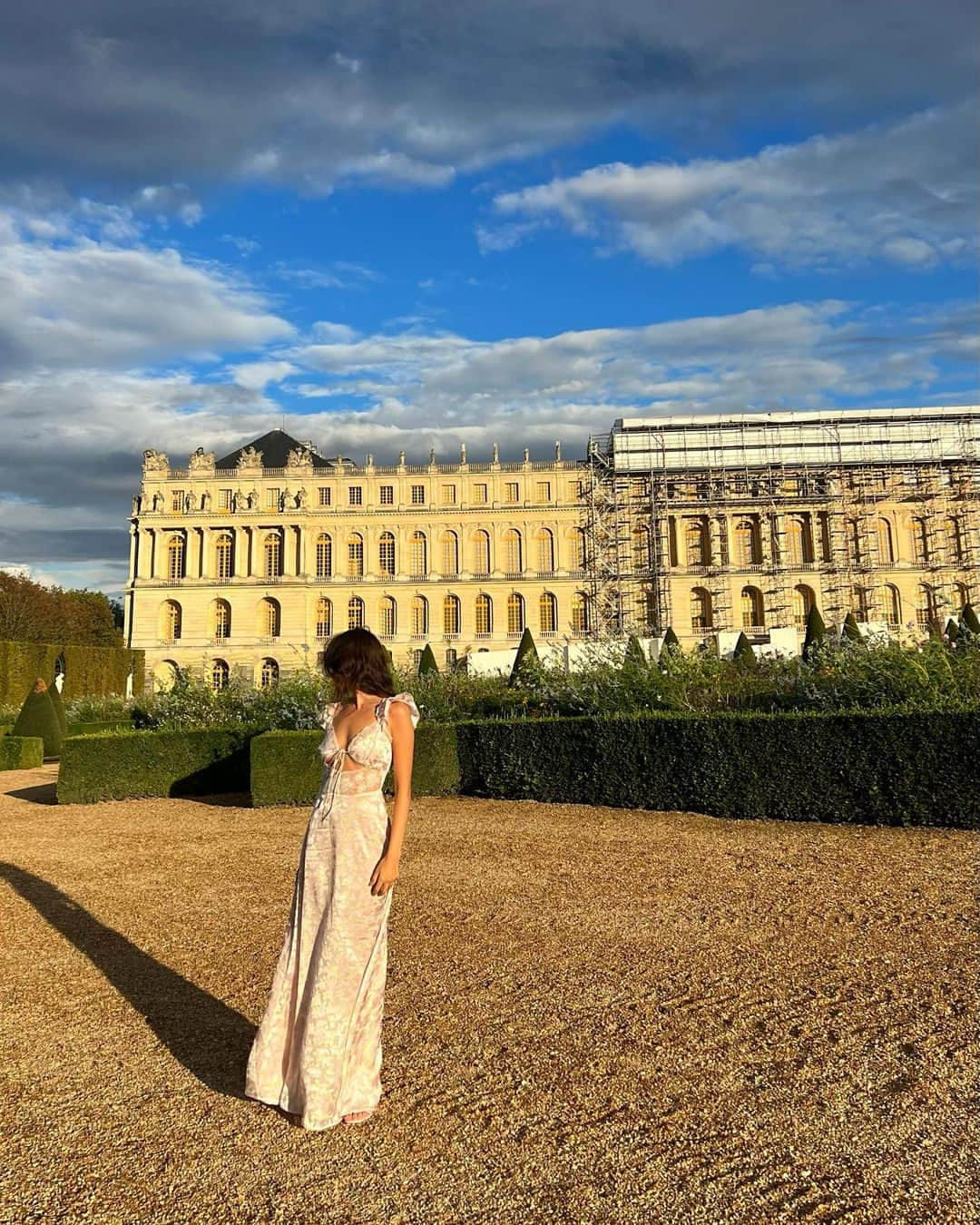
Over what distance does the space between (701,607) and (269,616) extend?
21369 mm

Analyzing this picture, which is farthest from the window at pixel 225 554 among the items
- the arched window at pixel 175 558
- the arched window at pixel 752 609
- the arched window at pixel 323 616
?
the arched window at pixel 752 609

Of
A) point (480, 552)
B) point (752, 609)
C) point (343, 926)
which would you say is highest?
point (480, 552)

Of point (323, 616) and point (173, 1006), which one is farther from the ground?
point (323, 616)

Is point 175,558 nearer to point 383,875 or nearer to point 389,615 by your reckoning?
point 389,615

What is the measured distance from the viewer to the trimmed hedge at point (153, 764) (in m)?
10.9

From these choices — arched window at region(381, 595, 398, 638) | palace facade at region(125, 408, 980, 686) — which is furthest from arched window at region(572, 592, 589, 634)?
arched window at region(381, 595, 398, 638)

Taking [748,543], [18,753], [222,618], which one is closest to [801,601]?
[748,543]

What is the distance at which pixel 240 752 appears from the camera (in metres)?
11.4

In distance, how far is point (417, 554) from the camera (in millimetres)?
43750

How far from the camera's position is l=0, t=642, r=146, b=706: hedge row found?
2505 centimetres

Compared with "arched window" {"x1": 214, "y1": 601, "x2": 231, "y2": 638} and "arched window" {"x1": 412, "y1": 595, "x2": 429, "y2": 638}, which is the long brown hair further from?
"arched window" {"x1": 214, "y1": 601, "x2": 231, "y2": 638}

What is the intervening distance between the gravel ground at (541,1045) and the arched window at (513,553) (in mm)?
36362

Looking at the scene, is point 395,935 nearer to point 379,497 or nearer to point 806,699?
point 806,699

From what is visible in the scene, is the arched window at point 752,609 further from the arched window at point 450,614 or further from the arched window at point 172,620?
the arched window at point 172,620
